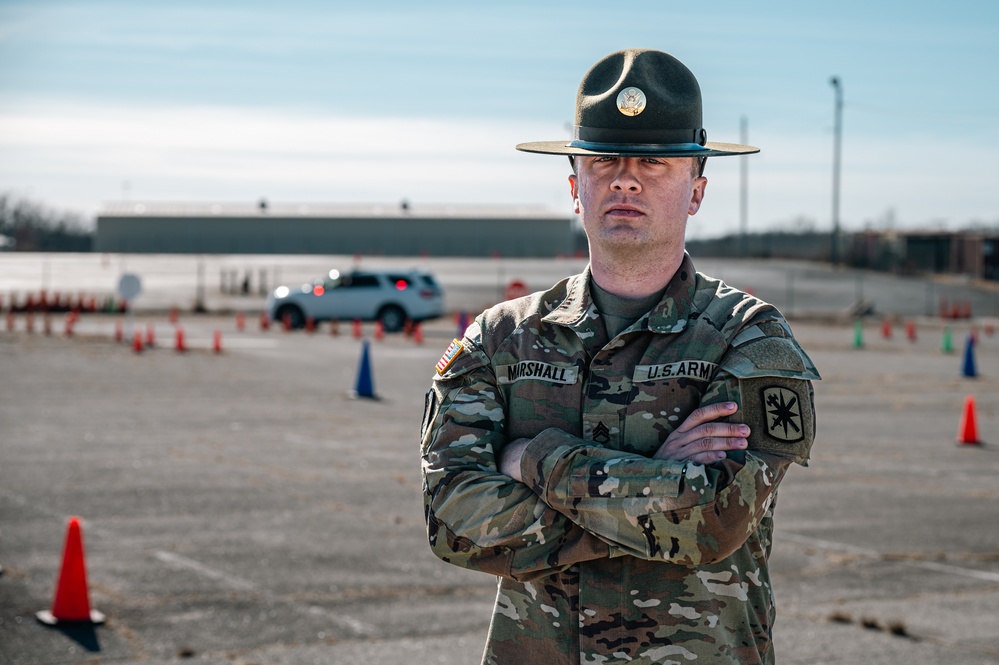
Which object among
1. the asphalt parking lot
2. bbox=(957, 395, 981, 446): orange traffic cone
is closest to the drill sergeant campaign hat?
the asphalt parking lot

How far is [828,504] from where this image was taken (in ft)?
36.8

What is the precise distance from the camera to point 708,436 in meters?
2.77

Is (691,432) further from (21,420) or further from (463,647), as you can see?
(21,420)

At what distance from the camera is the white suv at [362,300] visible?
109 feet

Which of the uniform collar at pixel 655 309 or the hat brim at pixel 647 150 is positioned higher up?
the hat brim at pixel 647 150

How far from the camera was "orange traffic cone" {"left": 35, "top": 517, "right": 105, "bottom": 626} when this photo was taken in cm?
745

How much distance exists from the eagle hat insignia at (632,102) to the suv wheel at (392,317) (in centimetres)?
3047

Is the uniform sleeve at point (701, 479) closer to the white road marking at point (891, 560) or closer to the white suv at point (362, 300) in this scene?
the white road marking at point (891, 560)

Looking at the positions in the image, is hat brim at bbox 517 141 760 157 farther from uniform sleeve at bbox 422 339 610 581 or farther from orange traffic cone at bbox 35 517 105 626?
orange traffic cone at bbox 35 517 105 626

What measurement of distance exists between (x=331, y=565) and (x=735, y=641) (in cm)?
635

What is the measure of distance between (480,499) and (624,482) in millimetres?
361

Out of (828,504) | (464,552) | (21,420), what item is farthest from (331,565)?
(21,420)

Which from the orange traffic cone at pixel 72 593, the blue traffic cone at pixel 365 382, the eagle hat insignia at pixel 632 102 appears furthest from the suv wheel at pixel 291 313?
the eagle hat insignia at pixel 632 102

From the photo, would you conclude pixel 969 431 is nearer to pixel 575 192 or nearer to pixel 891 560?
pixel 891 560
